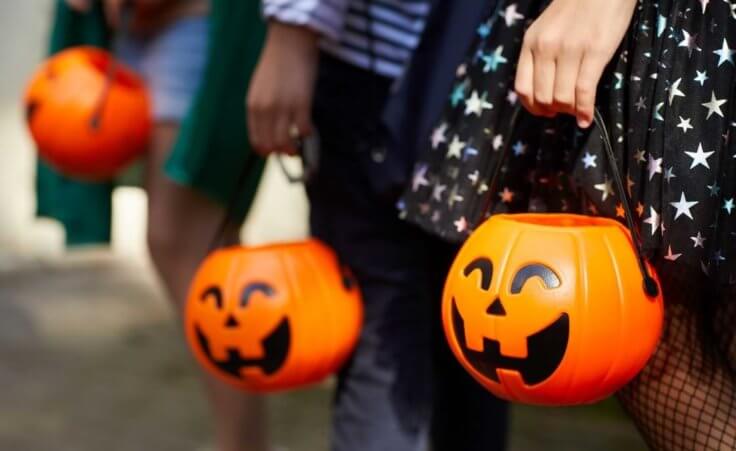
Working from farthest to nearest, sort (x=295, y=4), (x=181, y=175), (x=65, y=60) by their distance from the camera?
1. (x=65, y=60)
2. (x=181, y=175)
3. (x=295, y=4)

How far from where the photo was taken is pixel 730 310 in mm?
1069

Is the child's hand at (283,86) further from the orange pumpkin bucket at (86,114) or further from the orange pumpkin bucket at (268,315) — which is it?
the orange pumpkin bucket at (86,114)

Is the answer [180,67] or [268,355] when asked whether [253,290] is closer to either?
[268,355]

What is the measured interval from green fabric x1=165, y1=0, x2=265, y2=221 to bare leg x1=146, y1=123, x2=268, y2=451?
0.30 ft

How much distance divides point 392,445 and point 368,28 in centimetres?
65

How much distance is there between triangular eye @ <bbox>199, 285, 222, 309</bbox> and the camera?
56.6 inches

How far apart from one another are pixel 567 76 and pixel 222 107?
0.97 metres

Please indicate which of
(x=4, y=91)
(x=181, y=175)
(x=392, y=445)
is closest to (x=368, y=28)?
(x=181, y=175)

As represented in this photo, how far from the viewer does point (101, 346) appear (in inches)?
136

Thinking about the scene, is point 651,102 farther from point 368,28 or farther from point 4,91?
point 4,91

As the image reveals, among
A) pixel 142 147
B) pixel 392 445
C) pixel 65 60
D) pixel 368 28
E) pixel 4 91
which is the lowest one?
pixel 4 91

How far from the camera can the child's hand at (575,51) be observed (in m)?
1.04

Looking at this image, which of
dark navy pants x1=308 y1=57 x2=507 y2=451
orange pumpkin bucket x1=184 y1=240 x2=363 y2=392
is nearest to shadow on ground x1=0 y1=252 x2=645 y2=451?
dark navy pants x1=308 y1=57 x2=507 y2=451

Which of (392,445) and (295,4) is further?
(392,445)
